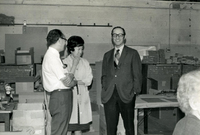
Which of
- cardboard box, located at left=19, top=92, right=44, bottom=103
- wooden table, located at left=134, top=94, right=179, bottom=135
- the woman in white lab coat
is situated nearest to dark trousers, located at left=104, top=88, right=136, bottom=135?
wooden table, located at left=134, top=94, right=179, bottom=135

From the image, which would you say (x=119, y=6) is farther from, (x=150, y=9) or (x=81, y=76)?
(x=81, y=76)

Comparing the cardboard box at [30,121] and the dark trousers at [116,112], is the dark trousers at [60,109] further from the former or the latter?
the dark trousers at [116,112]

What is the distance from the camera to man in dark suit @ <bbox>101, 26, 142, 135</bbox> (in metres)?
3.49

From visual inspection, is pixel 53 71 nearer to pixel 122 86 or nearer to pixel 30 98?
pixel 122 86

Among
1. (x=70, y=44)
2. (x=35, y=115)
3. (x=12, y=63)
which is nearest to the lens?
(x=35, y=115)

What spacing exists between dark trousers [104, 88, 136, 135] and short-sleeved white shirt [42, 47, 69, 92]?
2.48 ft

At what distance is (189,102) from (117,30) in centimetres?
217

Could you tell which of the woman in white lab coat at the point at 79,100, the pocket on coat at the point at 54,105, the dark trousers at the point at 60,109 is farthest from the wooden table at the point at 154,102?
the pocket on coat at the point at 54,105

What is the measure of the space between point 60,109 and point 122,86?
89cm

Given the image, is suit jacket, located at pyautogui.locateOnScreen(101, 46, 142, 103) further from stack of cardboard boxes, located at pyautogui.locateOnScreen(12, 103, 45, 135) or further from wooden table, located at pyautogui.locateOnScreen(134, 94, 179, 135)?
stack of cardboard boxes, located at pyautogui.locateOnScreen(12, 103, 45, 135)

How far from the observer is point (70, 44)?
3848 mm

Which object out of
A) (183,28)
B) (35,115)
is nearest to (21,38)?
(35,115)

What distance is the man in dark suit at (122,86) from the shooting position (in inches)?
137

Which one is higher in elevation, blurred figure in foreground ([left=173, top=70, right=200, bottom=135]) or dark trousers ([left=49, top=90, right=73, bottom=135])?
blurred figure in foreground ([left=173, top=70, right=200, bottom=135])
